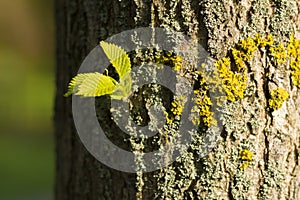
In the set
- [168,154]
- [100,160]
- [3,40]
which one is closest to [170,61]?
[168,154]

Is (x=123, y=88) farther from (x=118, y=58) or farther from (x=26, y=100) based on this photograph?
(x=26, y=100)

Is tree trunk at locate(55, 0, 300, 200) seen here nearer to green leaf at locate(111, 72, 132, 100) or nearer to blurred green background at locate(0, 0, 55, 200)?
green leaf at locate(111, 72, 132, 100)

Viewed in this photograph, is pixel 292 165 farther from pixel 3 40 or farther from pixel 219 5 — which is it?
pixel 3 40

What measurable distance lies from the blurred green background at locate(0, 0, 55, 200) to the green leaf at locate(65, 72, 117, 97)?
4505 mm

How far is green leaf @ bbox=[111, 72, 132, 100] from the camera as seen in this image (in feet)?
5.50

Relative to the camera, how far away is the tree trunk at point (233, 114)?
1.63 m

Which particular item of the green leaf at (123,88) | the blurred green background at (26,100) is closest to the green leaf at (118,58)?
the green leaf at (123,88)

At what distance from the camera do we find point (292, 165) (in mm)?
1742

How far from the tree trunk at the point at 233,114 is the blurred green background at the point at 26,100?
4455 mm

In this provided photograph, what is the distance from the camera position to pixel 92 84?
1612mm

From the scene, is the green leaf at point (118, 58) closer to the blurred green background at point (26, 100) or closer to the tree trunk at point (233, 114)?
the tree trunk at point (233, 114)

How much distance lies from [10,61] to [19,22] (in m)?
1.31

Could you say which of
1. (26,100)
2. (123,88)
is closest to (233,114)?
(123,88)

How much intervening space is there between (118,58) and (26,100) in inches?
363
